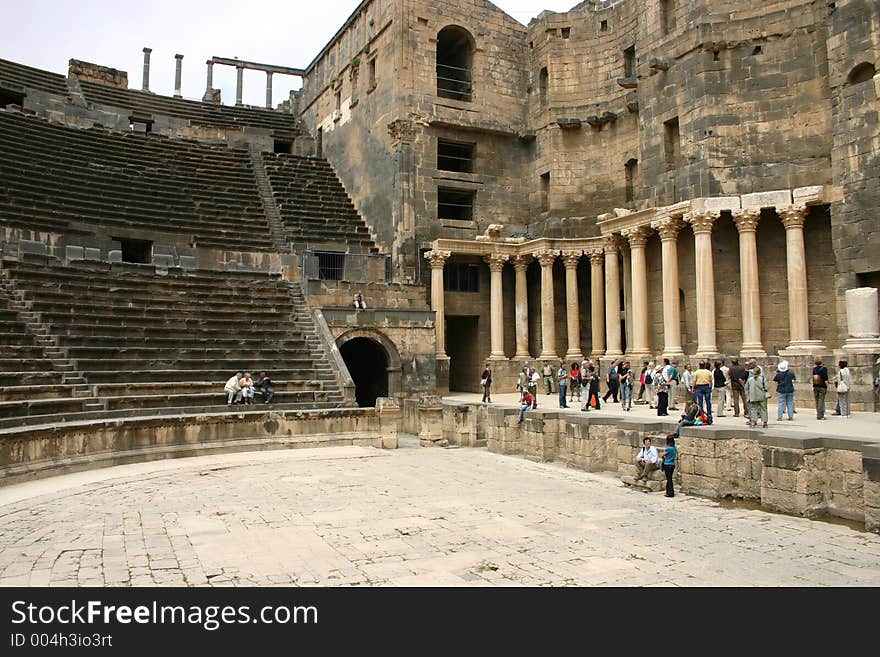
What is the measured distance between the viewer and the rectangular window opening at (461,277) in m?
30.1

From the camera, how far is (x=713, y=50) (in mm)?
22219

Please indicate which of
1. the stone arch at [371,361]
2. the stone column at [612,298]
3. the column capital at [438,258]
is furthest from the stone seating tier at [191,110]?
the stone column at [612,298]

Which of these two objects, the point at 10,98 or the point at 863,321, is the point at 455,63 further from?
the point at 863,321

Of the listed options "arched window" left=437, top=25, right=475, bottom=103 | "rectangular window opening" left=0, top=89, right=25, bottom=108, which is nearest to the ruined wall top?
"rectangular window opening" left=0, top=89, right=25, bottom=108

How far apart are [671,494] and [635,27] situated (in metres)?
21.4

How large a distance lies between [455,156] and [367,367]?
11180mm

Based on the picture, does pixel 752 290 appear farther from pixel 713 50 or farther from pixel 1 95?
pixel 1 95

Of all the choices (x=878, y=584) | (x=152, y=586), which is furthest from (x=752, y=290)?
(x=152, y=586)

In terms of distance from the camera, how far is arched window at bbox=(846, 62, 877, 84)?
19344mm

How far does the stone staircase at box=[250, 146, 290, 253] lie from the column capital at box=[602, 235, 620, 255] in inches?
470

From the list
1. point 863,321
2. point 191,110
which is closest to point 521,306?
point 863,321

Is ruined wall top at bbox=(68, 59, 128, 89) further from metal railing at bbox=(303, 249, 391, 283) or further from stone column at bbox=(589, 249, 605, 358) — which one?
stone column at bbox=(589, 249, 605, 358)

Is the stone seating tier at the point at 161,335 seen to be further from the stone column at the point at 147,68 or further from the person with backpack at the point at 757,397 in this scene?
the stone column at the point at 147,68

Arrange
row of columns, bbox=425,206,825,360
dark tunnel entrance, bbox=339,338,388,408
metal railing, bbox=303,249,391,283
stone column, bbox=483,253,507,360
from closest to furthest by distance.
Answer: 1. row of columns, bbox=425,206,825,360
2. dark tunnel entrance, bbox=339,338,388,408
3. metal railing, bbox=303,249,391,283
4. stone column, bbox=483,253,507,360
